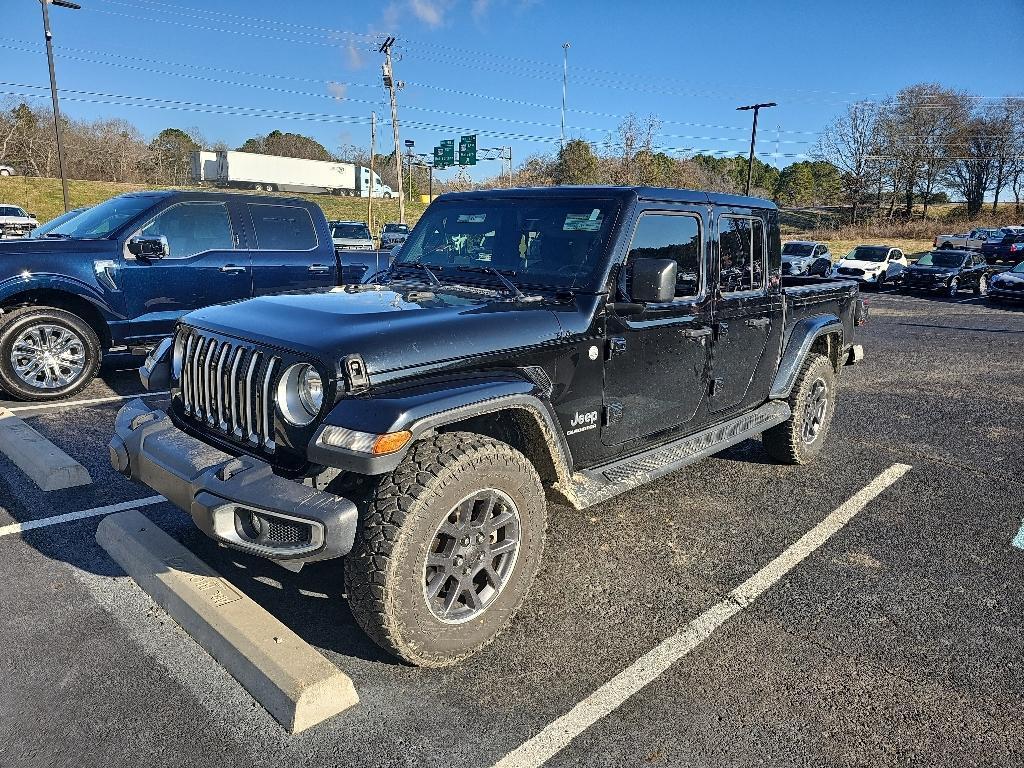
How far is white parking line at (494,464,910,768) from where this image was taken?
2.52 m

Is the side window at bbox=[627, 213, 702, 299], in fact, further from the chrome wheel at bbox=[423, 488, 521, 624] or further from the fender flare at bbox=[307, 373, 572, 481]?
the chrome wheel at bbox=[423, 488, 521, 624]

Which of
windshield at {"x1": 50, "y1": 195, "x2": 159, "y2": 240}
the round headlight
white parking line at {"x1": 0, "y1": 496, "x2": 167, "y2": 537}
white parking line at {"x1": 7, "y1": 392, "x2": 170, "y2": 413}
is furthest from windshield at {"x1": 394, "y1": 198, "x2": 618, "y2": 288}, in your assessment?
windshield at {"x1": 50, "y1": 195, "x2": 159, "y2": 240}

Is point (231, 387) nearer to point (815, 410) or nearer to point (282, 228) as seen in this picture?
point (815, 410)

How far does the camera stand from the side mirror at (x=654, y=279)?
3.44 meters

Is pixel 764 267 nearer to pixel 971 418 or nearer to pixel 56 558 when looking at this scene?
pixel 971 418

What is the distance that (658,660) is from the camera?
3061mm

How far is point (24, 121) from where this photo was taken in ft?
208

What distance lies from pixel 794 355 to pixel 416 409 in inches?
137

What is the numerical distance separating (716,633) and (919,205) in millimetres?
86883

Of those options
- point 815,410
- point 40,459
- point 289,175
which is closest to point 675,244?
point 815,410

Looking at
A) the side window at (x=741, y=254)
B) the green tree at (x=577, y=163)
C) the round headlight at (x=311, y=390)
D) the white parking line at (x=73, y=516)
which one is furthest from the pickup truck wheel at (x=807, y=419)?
the green tree at (x=577, y=163)

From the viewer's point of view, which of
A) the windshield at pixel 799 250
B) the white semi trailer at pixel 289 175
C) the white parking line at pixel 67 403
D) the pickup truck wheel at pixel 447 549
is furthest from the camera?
the white semi trailer at pixel 289 175

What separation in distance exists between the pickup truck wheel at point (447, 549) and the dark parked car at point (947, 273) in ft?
79.4

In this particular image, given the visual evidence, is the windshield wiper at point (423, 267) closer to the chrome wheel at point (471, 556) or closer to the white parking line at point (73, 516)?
the chrome wheel at point (471, 556)
